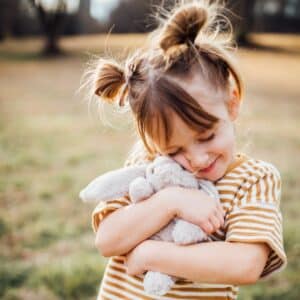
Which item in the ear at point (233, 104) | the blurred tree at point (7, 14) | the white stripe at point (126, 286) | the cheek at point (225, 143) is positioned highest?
the ear at point (233, 104)

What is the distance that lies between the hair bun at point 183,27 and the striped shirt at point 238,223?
40 centimetres

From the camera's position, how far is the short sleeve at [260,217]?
1.36 metres

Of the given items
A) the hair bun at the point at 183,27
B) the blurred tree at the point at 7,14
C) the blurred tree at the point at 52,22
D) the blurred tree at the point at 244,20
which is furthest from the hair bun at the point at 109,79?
the blurred tree at the point at 7,14

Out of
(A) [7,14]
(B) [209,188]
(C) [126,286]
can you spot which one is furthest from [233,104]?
(A) [7,14]

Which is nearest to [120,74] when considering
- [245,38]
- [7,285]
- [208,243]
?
[208,243]

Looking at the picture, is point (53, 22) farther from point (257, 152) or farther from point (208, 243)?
point (208, 243)

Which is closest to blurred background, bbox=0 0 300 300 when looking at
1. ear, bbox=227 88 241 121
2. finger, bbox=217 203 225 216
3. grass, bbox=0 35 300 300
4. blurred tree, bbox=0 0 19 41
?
grass, bbox=0 35 300 300

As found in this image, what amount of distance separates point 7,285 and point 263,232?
6.42 ft

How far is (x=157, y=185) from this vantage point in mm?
1494

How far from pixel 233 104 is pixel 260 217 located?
0.35 m

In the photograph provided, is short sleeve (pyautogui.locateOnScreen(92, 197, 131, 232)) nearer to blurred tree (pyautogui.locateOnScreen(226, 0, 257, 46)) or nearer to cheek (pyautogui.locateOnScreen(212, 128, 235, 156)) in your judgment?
cheek (pyautogui.locateOnScreen(212, 128, 235, 156))

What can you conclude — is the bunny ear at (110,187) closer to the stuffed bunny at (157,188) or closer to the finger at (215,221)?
the stuffed bunny at (157,188)

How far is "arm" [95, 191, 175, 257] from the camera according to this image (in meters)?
1.45

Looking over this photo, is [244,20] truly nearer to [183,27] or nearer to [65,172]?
[65,172]
